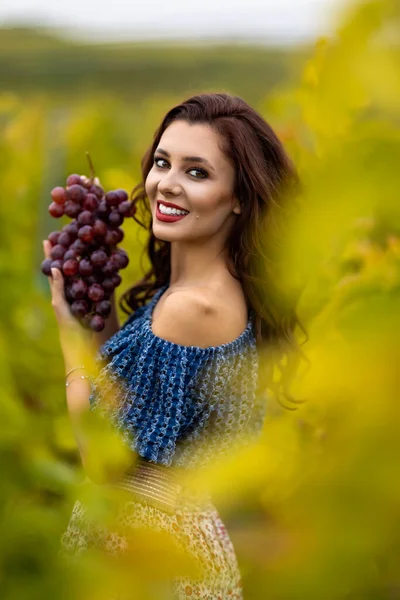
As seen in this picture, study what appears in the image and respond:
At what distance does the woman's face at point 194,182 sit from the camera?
4.36 feet

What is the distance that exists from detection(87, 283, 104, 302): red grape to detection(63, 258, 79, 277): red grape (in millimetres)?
45

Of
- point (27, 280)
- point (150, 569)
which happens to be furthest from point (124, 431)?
point (150, 569)

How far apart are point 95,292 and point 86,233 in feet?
0.37

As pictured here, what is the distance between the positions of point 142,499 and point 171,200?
53 centimetres

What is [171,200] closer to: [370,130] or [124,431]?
[124,431]

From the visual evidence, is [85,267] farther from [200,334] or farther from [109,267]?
[200,334]

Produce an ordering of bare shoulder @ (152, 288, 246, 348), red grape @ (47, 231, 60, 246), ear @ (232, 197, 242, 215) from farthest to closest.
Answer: red grape @ (47, 231, 60, 246)
ear @ (232, 197, 242, 215)
bare shoulder @ (152, 288, 246, 348)

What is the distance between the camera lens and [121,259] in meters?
1.45

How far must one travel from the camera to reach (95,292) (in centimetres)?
142

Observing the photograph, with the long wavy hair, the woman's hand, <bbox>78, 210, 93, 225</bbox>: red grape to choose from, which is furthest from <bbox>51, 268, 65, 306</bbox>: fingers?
the long wavy hair

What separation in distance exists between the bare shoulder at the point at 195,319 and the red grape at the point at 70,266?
208 millimetres

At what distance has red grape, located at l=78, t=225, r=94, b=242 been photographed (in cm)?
141

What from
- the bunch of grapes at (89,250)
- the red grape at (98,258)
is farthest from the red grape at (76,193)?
the red grape at (98,258)

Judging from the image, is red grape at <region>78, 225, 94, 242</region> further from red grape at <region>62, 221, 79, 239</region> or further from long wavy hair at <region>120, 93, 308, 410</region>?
long wavy hair at <region>120, 93, 308, 410</region>
